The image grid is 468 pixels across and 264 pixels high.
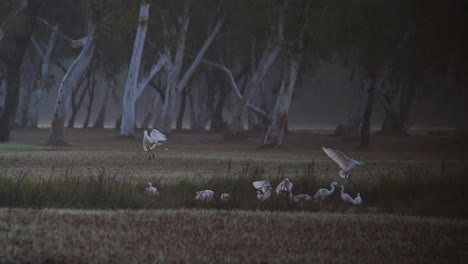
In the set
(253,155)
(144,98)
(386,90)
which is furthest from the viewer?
(144,98)

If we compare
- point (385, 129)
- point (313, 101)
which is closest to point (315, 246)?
point (385, 129)

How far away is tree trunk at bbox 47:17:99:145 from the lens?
3484 centimetres

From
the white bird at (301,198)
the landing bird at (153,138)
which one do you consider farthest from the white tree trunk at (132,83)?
the white bird at (301,198)

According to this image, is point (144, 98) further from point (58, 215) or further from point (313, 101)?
point (58, 215)

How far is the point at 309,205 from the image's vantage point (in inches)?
635

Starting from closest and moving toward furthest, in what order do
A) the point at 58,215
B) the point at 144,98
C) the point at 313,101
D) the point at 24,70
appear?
the point at 58,215, the point at 24,70, the point at 144,98, the point at 313,101

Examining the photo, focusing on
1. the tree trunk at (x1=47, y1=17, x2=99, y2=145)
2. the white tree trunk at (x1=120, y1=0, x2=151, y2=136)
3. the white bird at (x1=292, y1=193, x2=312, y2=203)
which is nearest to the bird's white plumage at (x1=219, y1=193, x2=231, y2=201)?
the white bird at (x1=292, y1=193, x2=312, y2=203)

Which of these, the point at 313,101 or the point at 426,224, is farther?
the point at 313,101

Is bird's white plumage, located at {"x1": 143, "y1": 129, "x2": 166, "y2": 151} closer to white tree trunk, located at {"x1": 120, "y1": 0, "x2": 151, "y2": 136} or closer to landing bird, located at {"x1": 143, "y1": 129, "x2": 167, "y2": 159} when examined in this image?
landing bird, located at {"x1": 143, "y1": 129, "x2": 167, "y2": 159}

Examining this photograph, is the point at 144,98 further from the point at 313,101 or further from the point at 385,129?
the point at 385,129

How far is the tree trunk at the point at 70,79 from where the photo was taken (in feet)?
114

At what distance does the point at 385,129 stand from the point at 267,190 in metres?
39.2

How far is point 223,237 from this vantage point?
12.8m

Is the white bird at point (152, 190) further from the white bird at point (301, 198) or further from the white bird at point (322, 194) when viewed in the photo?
the white bird at point (322, 194)
